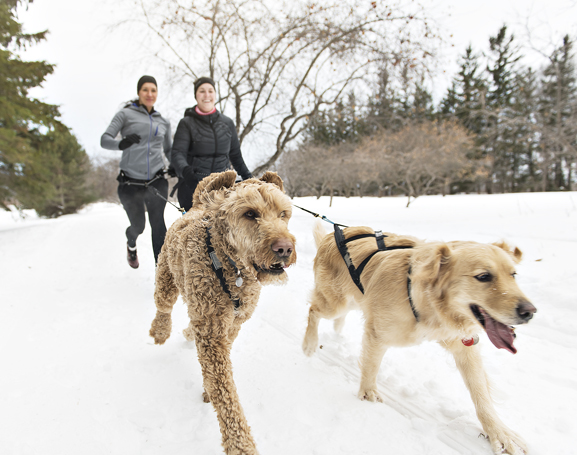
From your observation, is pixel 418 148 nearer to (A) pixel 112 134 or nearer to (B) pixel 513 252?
(A) pixel 112 134

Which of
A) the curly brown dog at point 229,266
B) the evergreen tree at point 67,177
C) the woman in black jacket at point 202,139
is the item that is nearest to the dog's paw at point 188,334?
the curly brown dog at point 229,266

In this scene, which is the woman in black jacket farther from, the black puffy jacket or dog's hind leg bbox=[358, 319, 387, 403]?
dog's hind leg bbox=[358, 319, 387, 403]

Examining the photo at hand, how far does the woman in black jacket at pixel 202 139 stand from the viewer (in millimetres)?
3938

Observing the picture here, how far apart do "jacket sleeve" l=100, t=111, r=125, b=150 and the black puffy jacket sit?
852 millimetres

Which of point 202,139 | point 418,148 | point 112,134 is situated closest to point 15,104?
point 112,134

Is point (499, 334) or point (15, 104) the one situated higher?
point (15, 104)

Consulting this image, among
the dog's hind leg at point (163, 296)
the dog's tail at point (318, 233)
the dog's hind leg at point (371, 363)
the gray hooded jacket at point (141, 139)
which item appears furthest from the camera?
the gray hooded jacket at point (141, 139)

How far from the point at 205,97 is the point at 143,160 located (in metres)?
1.34

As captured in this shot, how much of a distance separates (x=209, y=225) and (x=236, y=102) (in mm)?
9200

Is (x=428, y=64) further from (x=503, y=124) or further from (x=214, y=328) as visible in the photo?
(x=214, y=328)

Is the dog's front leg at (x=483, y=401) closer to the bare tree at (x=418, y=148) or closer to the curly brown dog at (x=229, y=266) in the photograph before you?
the curly brown dog at (x=229, y=266)

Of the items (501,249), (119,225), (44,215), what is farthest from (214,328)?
(44,215)

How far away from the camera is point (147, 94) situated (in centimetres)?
431

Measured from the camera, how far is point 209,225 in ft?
7.22
